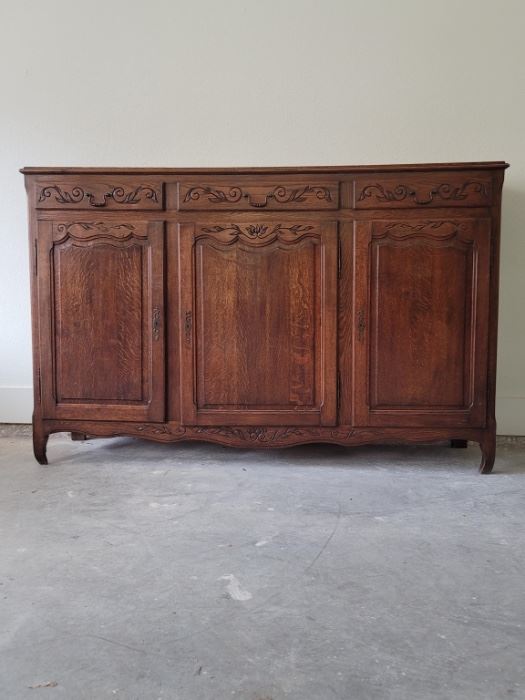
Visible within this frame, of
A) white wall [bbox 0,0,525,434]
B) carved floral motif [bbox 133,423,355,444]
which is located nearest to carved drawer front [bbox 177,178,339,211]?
white wall [bbox 0,0,525,434]

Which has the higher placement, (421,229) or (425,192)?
(425,192)

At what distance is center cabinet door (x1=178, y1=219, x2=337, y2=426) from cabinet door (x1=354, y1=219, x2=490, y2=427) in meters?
0.13

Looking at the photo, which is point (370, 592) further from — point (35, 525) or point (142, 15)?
point (142, 15)

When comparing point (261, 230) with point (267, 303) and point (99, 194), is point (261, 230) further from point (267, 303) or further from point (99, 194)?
point (99, 194)

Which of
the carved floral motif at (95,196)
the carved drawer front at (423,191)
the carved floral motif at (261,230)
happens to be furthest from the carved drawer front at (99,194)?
the carved drawer front at (423,191)

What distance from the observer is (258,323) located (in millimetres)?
2316

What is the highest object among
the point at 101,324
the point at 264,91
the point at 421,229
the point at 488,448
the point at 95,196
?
the point at 264,91

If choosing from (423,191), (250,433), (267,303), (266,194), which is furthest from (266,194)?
(250,433)

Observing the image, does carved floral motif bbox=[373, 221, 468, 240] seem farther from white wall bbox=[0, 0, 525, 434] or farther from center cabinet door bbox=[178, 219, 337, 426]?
white wall bbox=[0, 0, 525, 434]

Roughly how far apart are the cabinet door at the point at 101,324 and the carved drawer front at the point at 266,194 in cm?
25

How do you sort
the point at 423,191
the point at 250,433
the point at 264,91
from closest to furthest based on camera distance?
the point at 423,191 → the point at 250,433 → the point at 264,91

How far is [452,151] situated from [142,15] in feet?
5.29

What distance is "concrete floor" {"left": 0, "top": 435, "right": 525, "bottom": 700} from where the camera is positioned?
1066 millimetres

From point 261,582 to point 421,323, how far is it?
1.22m
